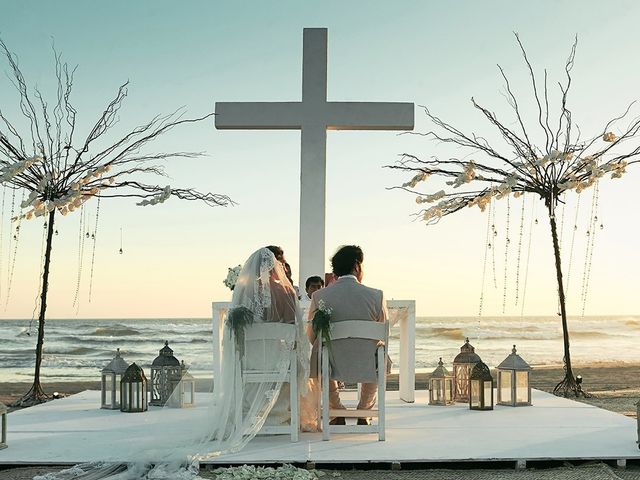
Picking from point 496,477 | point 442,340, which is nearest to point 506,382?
point 496,477

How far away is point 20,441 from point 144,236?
1494cm

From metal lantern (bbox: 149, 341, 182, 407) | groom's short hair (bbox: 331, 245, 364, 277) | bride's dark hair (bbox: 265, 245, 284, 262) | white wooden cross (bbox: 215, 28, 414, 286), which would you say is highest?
white wooden cross (bbox: 215, 28, 414, 286)

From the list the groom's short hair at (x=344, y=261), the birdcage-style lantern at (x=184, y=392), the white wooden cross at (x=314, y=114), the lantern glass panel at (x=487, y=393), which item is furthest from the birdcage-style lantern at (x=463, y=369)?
the birdcage-style lantern at (x=184, y=392)

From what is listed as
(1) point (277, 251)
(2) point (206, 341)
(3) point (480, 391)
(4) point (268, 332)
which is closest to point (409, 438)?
(4) point (268, 332)

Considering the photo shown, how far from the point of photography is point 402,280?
70.4ft

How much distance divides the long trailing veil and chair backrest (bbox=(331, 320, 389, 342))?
0.24m

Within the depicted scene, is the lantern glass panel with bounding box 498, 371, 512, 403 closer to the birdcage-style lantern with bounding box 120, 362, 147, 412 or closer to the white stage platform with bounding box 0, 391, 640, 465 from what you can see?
the white stage platform with bounding box 0, 391, 640, 465

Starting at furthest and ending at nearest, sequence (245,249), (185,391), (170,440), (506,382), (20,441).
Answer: (245,249) → (506,382) → (185,391) → (20,441) → (170,440)

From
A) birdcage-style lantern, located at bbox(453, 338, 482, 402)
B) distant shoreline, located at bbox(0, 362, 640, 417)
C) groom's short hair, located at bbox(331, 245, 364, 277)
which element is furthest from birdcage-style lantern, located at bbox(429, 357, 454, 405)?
groom's short hair, located at bbox(331, 245, 364, 277)

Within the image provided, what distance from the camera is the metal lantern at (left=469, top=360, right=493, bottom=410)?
25.9 feet

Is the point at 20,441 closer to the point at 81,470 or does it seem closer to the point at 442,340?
the point at 81,470

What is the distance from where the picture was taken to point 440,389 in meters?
8.44

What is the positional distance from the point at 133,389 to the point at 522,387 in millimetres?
3503

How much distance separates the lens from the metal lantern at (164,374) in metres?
8.06
